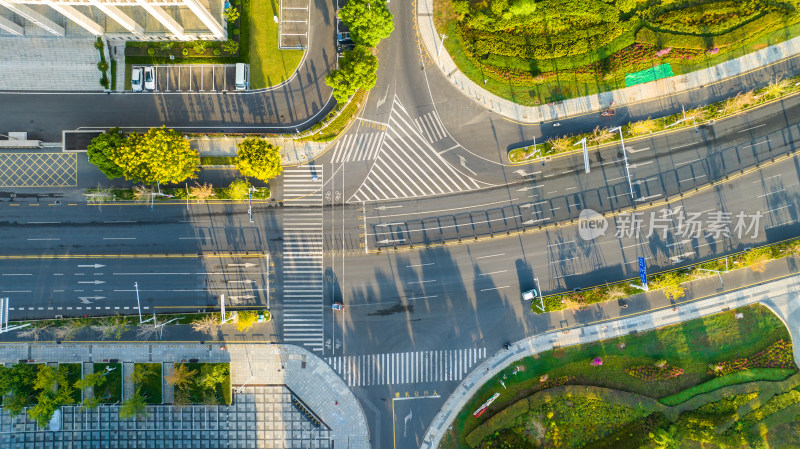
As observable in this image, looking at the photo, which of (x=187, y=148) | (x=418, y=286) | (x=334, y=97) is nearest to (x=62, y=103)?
(x=187, y=148)

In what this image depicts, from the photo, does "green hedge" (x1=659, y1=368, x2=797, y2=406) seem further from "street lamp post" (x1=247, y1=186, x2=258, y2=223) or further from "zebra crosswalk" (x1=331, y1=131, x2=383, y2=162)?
"street lamp post" (x1=247, y1=186, x2=258, y2=223)

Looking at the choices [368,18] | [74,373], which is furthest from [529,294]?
[74,373]

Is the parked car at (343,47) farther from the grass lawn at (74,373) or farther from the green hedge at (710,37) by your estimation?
the grass lawn at (74,373)

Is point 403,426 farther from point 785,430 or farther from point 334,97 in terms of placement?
point 785,430

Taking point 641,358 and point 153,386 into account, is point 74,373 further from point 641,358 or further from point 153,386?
point 641,358

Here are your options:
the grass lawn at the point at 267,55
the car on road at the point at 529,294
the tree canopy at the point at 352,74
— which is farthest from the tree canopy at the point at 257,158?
the car on road at the point at 529,294

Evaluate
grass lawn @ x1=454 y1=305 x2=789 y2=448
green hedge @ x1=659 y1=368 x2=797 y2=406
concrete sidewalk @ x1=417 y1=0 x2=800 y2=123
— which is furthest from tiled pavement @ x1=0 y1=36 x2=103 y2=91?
green hedge @ x1=659 y1=368 x2=797 y2=406
